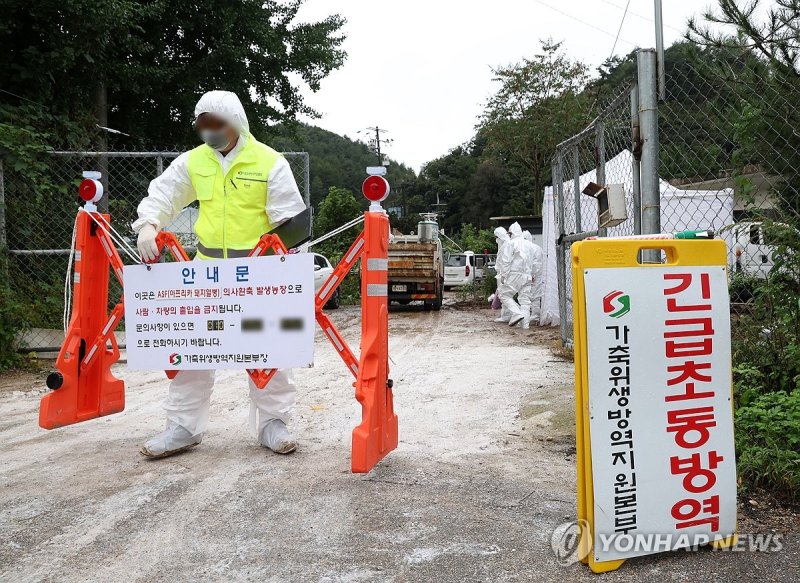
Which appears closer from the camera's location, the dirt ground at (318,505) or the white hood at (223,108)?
the dirt ground at (318,505)

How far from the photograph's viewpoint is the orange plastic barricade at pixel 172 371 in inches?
146

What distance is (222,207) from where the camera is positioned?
13.5 feet

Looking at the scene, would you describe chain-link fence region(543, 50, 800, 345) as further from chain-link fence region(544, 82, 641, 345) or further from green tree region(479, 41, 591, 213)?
green tree region(479, 41, 591, 213)

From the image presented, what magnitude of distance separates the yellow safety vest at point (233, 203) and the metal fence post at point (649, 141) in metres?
2.09

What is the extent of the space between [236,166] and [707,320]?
2710mm

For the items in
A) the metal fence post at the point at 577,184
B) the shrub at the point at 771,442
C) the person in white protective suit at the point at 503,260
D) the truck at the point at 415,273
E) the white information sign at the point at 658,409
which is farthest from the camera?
the truck at the point at 415,273

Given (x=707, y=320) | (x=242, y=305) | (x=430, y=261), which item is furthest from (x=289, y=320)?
(x=430, y=261)

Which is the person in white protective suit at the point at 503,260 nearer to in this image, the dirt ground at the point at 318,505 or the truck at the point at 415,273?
the truck at the point at 415,273

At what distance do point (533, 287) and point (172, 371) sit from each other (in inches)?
420

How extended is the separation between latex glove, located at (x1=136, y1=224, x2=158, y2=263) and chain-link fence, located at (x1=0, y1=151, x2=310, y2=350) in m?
3.76

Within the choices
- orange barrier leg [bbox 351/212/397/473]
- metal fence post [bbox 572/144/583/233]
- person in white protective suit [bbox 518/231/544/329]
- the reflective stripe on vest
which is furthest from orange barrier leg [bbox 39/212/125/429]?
person in white protective suit [bbox 518/231/544/329]

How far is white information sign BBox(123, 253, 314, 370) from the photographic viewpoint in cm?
379

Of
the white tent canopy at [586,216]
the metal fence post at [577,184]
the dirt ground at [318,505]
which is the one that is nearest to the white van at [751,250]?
the dirt ground at [318,505]

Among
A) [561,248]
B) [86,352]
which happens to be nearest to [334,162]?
[561,248]
